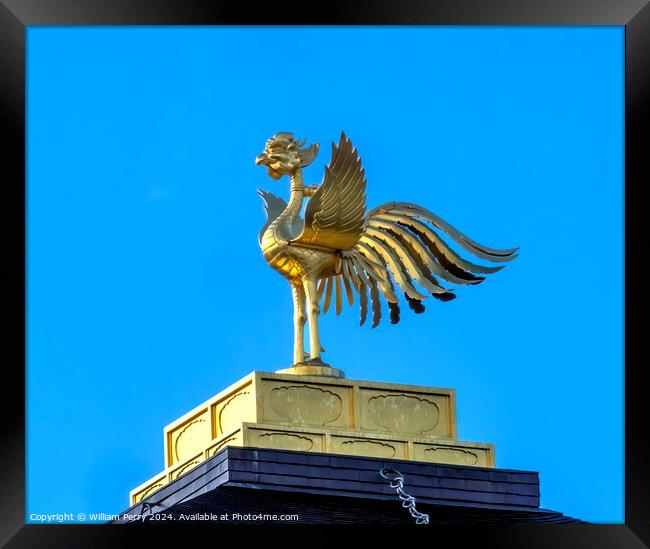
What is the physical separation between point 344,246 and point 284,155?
199 centimetres

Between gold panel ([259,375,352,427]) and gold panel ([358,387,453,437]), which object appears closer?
A: gold panel ([259,375,352,427])

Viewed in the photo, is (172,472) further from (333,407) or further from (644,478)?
(644,478)

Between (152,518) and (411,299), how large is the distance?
5.98 m

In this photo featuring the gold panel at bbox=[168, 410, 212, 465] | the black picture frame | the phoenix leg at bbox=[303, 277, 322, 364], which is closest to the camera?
the black picture frame

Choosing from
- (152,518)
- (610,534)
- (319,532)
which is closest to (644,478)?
(610,534)

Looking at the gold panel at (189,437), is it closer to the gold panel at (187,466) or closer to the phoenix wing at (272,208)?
the gold panel at (187,466)

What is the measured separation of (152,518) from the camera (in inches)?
1352

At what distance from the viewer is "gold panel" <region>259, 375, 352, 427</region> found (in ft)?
111

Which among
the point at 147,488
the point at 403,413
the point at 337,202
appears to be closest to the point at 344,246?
the point at 337,202

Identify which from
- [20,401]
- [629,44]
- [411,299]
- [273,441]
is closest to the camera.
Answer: [20,401]

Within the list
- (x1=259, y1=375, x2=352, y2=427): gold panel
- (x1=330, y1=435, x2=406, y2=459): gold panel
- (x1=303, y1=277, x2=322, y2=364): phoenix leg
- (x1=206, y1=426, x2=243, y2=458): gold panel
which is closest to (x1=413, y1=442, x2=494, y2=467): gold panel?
(x1=330, y1=435, x2=406, y2=459): gold panel

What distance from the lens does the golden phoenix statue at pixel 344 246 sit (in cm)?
3562

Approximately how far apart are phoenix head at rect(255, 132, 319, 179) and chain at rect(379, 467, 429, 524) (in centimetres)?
607

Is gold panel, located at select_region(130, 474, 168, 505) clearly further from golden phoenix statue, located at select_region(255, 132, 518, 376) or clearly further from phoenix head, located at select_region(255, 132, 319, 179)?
phoenix head, located at select_region(255, 132, 319, 179)
